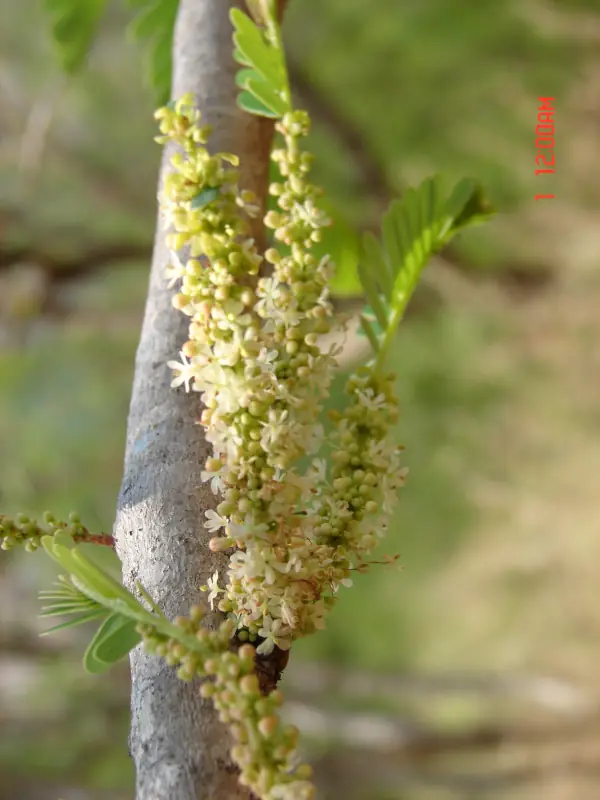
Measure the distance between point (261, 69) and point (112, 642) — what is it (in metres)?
0.42

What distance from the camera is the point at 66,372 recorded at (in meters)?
2.40

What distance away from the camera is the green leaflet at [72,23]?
93 centimetres

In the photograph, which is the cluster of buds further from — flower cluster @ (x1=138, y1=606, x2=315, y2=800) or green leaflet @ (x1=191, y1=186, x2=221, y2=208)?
green leaflet @ (x1=191, y1=186, x2=221, y2=208)

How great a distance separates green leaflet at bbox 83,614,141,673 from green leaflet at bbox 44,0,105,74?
31.2 inches

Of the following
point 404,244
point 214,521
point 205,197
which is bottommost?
point 214,521

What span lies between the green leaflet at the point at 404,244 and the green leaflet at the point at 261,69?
0.50ft

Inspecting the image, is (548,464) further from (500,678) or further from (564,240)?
(500,678)

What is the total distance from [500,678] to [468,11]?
2.17m

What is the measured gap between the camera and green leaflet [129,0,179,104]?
2.79ft

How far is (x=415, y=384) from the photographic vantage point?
91.3 inches
